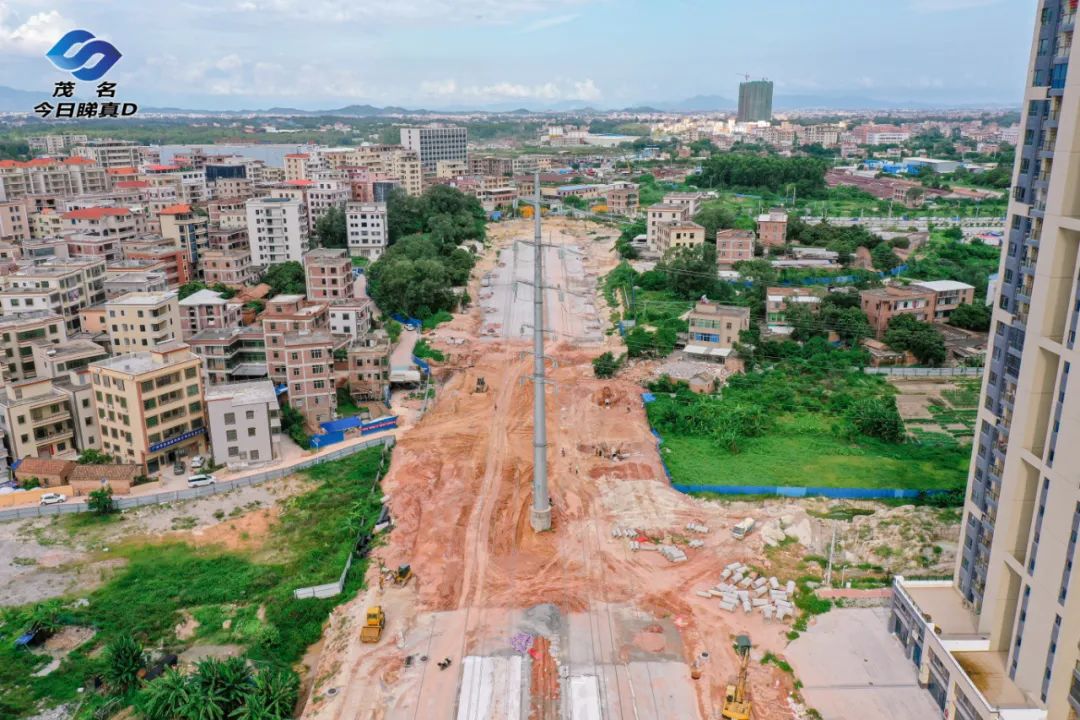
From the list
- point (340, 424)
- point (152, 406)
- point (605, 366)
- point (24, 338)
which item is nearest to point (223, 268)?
point (24, 338)

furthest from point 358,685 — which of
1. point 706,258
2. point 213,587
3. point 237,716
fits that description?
point 706,258

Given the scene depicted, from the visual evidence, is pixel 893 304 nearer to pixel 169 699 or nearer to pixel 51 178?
pixel 169 699

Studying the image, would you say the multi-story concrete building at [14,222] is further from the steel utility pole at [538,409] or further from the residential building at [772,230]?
the residential building at [772,230]

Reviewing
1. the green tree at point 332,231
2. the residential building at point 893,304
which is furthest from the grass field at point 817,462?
the green tree at point 332,231

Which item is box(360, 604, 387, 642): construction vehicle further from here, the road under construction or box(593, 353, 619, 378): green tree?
box(593, 353, 619, 378): green tree

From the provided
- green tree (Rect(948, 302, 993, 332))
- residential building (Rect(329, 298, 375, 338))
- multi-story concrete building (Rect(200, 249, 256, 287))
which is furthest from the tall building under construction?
multi-story concrete building (Rect(200, 249, 256, 287))

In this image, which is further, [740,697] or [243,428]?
[243,428]
